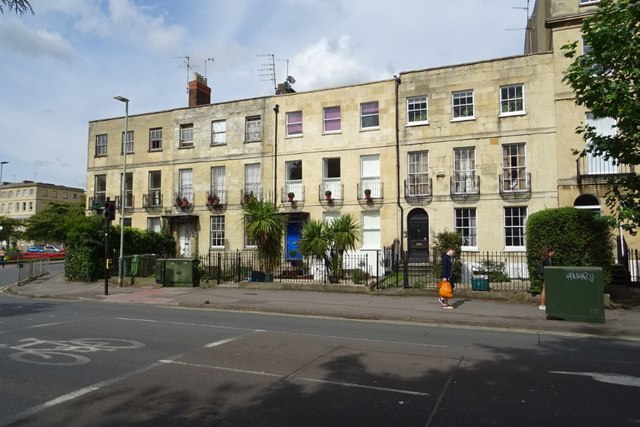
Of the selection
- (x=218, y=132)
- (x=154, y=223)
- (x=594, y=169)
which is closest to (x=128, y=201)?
(x=154, y=223)

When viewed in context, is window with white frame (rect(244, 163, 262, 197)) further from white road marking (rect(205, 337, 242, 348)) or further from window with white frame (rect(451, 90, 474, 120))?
white road marking (rect(205, 337, 242, 348))

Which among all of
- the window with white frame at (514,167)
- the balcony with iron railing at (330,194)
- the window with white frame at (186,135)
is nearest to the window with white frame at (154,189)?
the window with white frame at (186,135)

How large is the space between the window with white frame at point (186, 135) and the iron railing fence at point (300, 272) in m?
9.36

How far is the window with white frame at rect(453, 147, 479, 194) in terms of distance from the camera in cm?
2222

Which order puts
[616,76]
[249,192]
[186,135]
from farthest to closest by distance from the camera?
[186,135] → [249,192] → [616,76]

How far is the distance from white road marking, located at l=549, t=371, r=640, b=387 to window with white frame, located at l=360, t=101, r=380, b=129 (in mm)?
18763

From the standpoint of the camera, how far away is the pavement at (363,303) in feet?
37.9

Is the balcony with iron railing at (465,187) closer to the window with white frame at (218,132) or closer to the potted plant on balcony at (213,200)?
the potted plant on balcony at (213,200)

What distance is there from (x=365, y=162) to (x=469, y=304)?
11.4m

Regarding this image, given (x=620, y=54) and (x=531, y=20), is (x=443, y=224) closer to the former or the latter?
(x=620, y=54)

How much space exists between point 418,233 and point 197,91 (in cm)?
1662

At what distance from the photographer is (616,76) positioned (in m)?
12.2

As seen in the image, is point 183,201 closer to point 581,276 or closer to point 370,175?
point 370,175

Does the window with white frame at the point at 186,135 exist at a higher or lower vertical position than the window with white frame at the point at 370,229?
higher
